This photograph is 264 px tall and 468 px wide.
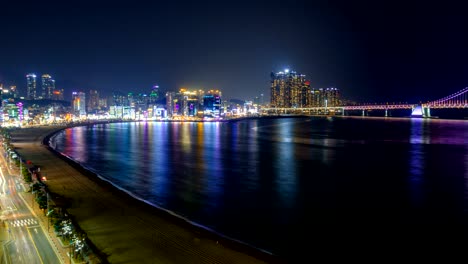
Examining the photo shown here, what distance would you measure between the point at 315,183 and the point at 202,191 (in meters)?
3.56

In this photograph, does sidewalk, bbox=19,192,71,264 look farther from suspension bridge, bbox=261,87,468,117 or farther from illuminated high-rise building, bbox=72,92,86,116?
illuminated high-rise building, bbox=72,92,86,116

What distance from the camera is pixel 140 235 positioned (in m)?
6.64

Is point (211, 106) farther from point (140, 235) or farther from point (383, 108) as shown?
point (140, 235)

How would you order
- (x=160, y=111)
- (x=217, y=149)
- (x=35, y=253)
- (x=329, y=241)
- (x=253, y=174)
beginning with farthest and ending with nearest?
(x=160, y=111), (x=217, y=149), (x=253, y=174), (x=329, y=241), (x=35, y=253)

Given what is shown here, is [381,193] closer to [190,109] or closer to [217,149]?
[217,149]

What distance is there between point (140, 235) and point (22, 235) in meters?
1.76

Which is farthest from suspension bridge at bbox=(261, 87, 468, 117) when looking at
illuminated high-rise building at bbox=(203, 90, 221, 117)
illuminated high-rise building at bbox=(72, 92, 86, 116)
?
illuminated high-rise building at bbox=(72, 92, 86, 116)

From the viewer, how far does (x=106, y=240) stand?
250 inches

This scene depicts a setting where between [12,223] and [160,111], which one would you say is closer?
[12,223]

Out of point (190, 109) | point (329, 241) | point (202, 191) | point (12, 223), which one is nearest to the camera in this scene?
point (12, 223)

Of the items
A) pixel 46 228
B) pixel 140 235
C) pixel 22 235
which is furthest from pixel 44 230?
pixel 140 235

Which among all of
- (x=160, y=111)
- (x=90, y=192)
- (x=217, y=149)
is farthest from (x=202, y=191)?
(x=160, y=111)

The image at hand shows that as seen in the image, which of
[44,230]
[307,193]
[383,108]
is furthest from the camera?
[383,108]

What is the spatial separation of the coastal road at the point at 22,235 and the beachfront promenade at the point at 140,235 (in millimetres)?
698
